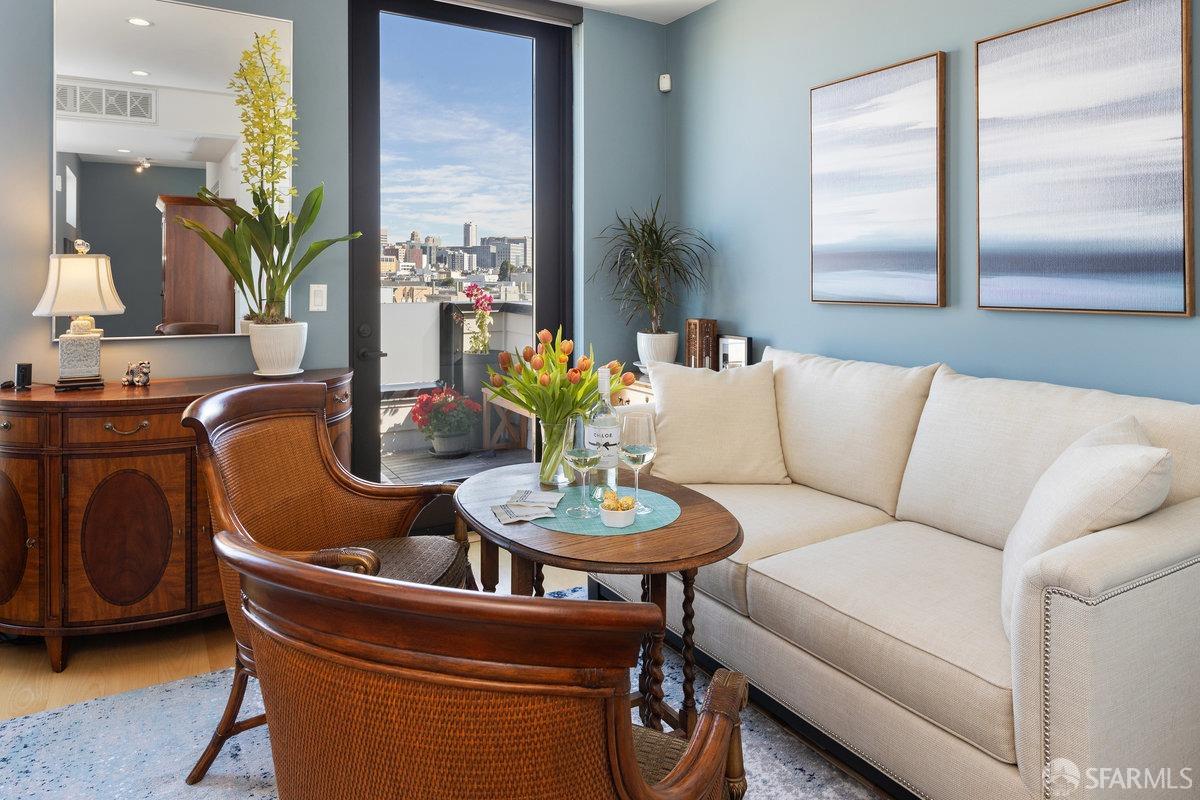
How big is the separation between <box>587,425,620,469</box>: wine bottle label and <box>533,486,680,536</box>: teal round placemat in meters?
0.11

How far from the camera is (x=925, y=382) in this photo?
2650 millimetres

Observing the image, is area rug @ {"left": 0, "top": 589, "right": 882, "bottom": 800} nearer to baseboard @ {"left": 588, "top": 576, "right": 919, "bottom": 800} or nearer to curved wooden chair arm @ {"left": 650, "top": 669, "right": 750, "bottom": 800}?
baseboard @ {"left": 588, "top": 576, "right": 919, "bottom": 800}

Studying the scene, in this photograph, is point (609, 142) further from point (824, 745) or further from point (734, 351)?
point (824, 745)

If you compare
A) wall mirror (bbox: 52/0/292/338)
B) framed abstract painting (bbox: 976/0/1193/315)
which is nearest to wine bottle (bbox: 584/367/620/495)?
framed abstract painting (bbox: 976/0/1193/315)

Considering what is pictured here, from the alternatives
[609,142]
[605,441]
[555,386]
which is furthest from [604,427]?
[609,142]

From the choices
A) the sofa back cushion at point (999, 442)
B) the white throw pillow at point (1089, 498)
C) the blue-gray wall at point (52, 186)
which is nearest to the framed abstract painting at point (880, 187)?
the sofa back cushion at point (999, 442)

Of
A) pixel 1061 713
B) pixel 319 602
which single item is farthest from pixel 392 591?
pixel 1061 713

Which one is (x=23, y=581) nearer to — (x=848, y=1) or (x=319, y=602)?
(x=319, y=602)

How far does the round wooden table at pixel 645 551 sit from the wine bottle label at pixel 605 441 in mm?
225

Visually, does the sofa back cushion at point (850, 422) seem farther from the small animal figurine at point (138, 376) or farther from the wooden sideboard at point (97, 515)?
the small animal figurine at point (138, 376)

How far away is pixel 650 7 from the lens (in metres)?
3.95

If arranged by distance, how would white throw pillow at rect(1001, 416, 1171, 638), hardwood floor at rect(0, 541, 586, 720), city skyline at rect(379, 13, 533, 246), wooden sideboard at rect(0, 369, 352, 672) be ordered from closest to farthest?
white throw pillow at rect(1001, 416, 1171, 638), hardwood floor at rect(0, 541, 586, 720), wooden sideboard at rect(0, 369, 352, 672), city skyline at rect(379, 13, 533, 246)

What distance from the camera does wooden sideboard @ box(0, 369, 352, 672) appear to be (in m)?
2.47

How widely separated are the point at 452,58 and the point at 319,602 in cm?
353
